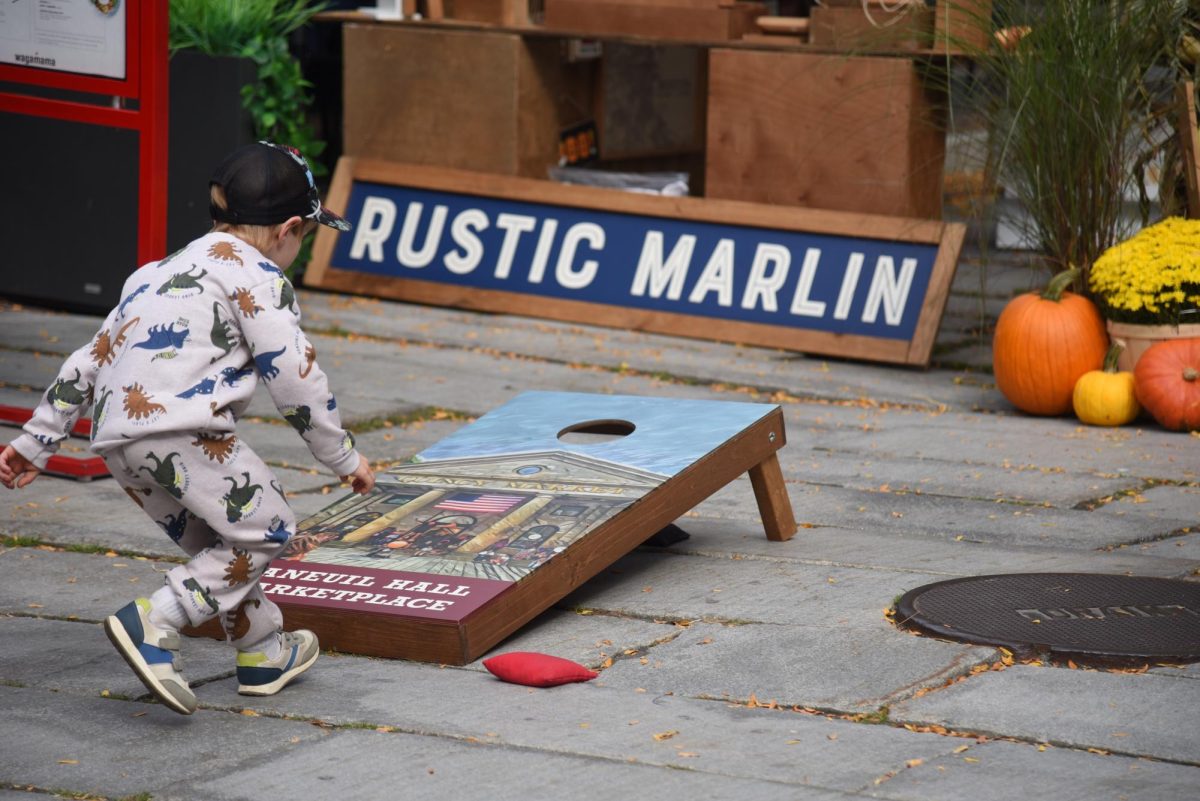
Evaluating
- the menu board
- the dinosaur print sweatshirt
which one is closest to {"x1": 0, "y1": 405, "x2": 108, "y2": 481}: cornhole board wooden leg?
the menu board

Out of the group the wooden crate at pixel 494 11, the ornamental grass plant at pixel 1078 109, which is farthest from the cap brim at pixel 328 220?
the wooden crate at pixel 494 11

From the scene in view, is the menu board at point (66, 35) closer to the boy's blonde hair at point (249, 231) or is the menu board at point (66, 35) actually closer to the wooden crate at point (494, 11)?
the boy's blonde hair at point (249, 231)

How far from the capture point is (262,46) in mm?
9352

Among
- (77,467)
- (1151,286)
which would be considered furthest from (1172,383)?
(77,467)

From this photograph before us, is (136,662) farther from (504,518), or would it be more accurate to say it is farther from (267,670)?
(504,518)

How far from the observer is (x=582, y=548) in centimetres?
432

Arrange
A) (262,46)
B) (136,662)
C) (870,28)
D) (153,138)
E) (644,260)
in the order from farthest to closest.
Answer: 1. (262,46)
2. (644,260)
3. (870,28)
4. (153,138)
5. (136,662)

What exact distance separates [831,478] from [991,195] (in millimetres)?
2091

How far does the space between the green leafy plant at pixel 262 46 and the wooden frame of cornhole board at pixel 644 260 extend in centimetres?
44

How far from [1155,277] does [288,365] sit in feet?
14.6

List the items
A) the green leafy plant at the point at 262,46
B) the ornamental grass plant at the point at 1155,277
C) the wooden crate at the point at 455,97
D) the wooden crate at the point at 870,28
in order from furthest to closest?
1. the wooden crate at the point at 455,97
2. the green leafy plant at the point at 262,46
3. the wooden crate at the point at 870,28
4. the ornamental grass plant at the point at 1155,277

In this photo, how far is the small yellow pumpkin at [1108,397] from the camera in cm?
693

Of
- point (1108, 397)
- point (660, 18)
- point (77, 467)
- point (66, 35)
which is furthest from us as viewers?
point (660, 18)

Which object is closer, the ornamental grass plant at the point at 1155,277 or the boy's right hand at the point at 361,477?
the boy's right hand at the point at 361,477
